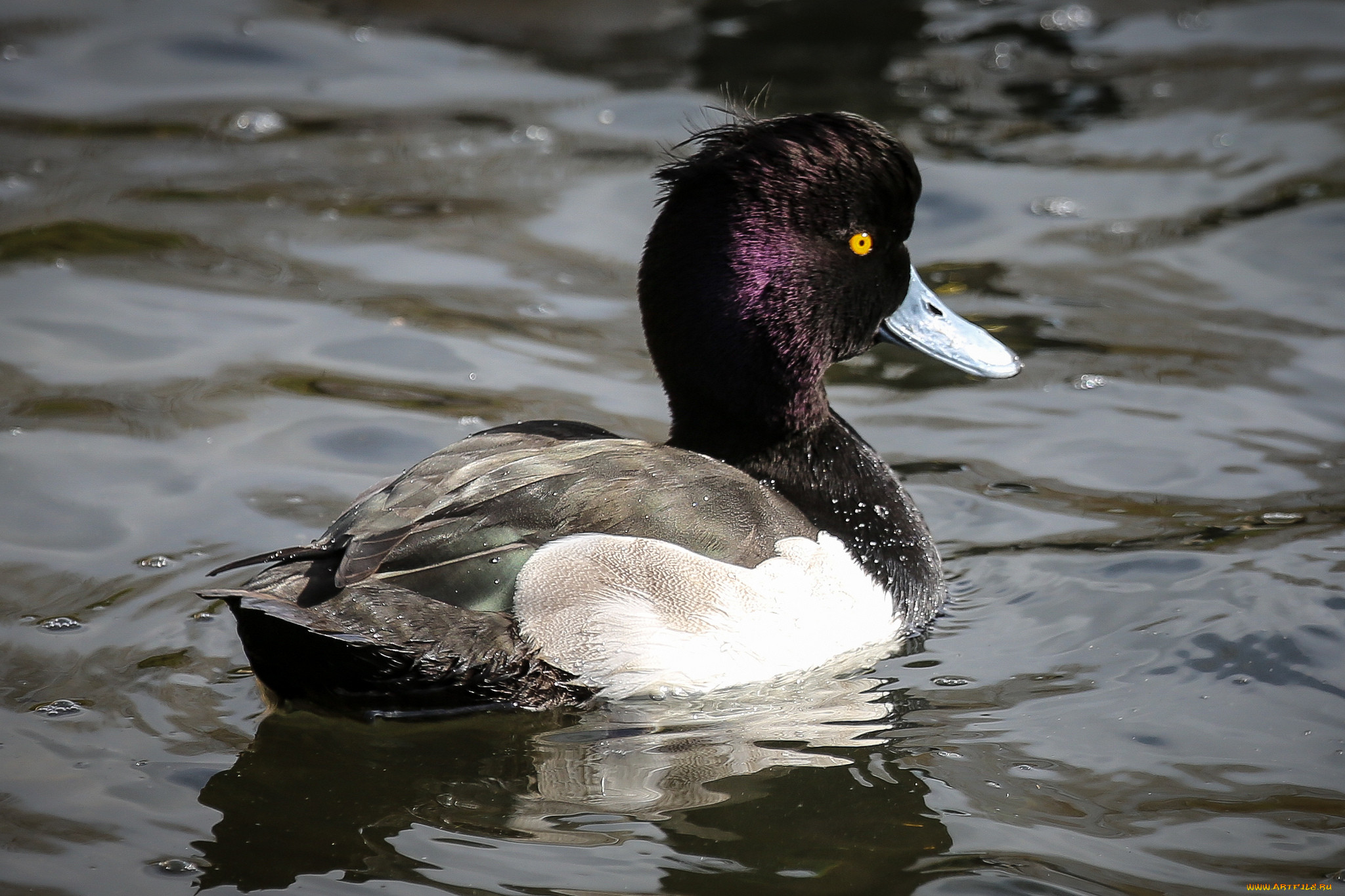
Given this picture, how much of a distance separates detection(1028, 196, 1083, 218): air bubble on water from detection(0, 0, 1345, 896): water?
0.03 m

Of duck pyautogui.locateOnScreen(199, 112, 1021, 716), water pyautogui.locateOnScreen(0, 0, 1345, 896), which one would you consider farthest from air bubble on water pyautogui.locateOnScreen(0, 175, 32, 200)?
duck pyautogui.locateOnScreen(199, 112, 1021, 716)

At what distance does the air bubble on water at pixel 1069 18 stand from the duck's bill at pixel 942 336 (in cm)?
547

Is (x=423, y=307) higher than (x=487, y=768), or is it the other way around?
(x=423, y=307)

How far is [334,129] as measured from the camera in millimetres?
8656

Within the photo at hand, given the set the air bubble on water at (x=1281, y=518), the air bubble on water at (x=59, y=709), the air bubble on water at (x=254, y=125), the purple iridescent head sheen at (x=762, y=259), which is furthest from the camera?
the air bubble on water at (x=254, y=125)

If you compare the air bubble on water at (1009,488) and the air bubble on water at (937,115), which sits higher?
the air bubble on water at (937,115)

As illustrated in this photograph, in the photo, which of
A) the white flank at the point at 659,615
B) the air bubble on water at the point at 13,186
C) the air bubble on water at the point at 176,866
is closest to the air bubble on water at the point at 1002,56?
the air bubble on water at the point at 13,186

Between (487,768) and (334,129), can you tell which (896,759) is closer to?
(487,768)

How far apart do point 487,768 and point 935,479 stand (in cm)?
242

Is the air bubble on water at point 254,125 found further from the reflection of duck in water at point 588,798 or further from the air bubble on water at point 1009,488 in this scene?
the reflection of duck in water at point 588,798

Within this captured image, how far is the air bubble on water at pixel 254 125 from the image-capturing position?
8586mm

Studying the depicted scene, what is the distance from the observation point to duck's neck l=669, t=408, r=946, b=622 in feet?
14.9

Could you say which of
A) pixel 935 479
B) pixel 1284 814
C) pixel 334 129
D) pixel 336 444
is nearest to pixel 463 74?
pixel 334 129

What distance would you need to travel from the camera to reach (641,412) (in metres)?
6.10
